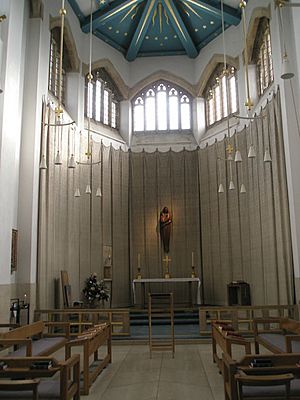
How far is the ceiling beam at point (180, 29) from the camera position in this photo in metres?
14.4

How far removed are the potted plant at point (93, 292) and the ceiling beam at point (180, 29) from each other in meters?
9.08

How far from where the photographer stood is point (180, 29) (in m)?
15.3

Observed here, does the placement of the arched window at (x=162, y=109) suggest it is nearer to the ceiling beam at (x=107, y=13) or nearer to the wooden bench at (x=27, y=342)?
the ceiling beam at (x=107, y=13)

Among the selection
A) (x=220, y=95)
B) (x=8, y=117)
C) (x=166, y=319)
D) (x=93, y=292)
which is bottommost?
(x=166, y=319)

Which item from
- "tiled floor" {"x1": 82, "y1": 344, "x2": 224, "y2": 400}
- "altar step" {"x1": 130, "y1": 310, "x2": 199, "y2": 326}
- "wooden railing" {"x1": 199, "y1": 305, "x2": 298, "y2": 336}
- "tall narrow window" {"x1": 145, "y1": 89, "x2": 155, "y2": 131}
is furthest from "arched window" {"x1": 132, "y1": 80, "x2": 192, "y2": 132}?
"tiled floor" {"x1": 82, "y1": 344, "x2": 224, "y2": 400}

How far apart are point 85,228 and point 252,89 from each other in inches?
272

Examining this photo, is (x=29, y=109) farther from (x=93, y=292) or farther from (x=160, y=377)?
(x=160, y=377)

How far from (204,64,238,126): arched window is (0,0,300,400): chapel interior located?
0.08m

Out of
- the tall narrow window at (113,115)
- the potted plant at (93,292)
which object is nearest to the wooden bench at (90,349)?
the potted plant at (93,292)

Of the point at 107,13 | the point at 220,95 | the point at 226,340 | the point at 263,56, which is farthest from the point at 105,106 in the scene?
the point at 226,340

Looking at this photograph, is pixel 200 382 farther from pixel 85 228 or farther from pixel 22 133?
pixel 85 228

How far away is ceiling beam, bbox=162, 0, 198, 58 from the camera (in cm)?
1441

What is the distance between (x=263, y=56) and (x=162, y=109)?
4.79 meters

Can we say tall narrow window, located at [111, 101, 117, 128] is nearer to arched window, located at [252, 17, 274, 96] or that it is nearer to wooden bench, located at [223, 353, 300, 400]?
arched window, located at [252, 17, 274, 96]
